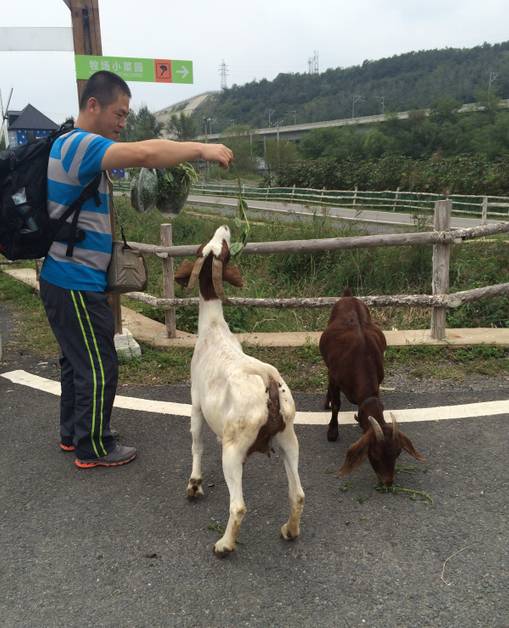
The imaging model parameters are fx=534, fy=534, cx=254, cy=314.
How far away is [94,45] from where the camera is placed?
15.6ft

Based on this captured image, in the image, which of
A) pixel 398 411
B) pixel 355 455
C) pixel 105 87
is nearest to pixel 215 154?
pixel 105 87

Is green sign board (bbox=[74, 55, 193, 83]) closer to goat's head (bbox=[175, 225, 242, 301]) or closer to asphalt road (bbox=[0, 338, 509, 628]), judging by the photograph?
goat's head (bbox=[175, 225, 242, 301])

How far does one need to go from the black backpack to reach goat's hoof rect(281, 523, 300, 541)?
1.98 metres

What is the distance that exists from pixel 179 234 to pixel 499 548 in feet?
39.2

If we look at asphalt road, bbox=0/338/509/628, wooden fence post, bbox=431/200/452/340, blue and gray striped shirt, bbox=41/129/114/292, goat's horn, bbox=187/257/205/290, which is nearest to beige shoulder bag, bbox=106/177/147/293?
blue and gray striped shirt, bbox=41/129/114/292

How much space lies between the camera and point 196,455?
10.1ft

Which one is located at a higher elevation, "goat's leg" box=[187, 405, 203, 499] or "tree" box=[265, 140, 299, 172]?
"tree" box=[265, 140, 299, 172]

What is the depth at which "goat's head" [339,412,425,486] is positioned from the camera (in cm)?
300

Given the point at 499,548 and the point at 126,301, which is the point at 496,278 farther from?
the point at 499,548

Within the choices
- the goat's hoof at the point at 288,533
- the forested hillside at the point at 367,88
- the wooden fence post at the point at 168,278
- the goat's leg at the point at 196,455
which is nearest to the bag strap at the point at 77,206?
the goat's leg at the point at 196,455

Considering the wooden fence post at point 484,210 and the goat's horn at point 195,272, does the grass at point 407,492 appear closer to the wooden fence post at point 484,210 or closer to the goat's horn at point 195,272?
the goat's horn at point 195,272

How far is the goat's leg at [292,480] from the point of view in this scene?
257 centimetres

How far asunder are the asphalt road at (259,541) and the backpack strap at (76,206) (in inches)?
57.4

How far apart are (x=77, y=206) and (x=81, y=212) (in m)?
0.06
